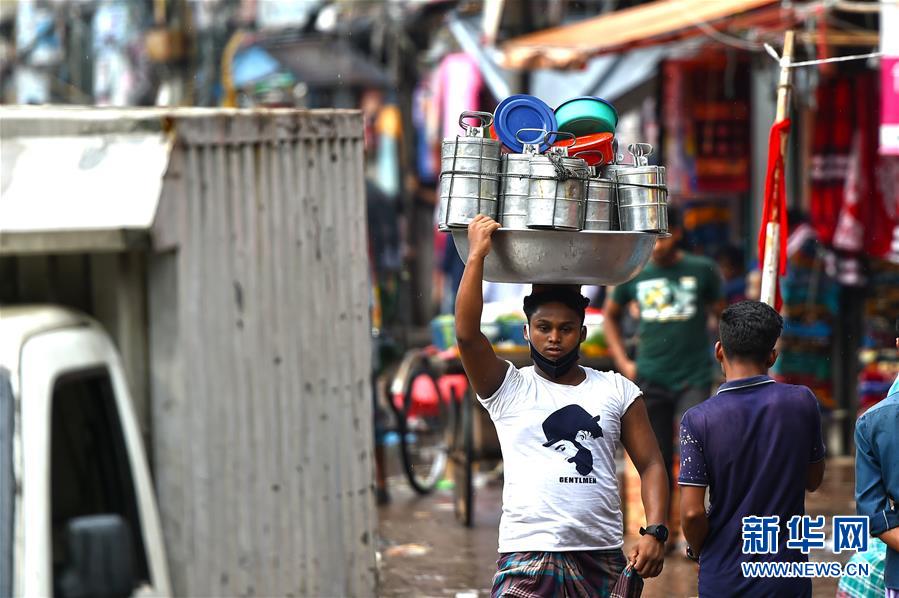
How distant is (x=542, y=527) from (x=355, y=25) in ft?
49.3

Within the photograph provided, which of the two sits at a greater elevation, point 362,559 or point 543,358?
point 543,358

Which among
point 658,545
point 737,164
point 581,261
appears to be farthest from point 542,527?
point 737,164

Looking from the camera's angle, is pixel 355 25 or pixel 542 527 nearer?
pixel 542 527

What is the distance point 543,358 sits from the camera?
4383 mm

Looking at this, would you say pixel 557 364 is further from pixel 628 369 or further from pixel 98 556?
pixel 628 369

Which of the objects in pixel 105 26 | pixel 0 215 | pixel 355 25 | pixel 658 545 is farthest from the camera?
pixel 105 26

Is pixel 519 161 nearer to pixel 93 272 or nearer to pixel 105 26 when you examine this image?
pixel 93 272

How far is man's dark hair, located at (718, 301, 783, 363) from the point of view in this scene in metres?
4.22

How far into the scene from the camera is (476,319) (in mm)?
4246

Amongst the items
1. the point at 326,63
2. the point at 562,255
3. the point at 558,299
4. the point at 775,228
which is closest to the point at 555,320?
the point at 558,299

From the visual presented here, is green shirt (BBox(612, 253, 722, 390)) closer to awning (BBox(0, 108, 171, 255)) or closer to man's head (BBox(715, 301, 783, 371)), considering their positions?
man's head (BBox(715, 301, 783, 371))

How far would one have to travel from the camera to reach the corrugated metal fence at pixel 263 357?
375cm

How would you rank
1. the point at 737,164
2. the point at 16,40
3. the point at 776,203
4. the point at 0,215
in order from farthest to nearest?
the point at 16,40 → the point at 737,164 → the point at 776,203 → the point at 0,215

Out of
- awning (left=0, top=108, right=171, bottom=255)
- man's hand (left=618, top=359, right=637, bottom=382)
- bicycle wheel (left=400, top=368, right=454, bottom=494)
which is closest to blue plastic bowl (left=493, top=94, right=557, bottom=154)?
awning (left=0, top=108, right=171, bottom=255)
